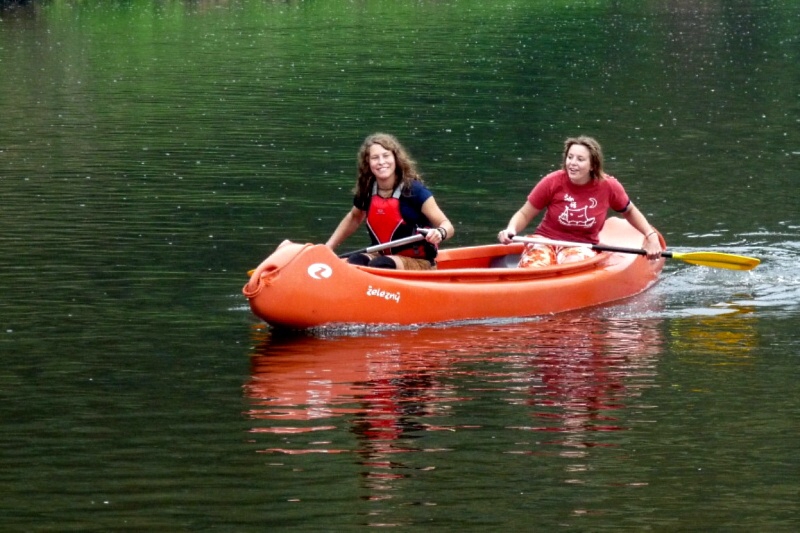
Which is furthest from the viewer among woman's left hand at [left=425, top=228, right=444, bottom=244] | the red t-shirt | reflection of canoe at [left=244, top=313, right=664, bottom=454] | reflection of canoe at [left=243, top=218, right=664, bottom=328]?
the red t-shirt

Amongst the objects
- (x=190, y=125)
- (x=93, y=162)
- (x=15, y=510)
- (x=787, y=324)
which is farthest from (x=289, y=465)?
(x=190, y=125)

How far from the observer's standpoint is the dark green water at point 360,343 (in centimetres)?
685

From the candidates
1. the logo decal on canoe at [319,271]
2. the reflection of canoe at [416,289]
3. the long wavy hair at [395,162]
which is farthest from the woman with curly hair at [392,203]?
the logo decal on canoe at [319,271]

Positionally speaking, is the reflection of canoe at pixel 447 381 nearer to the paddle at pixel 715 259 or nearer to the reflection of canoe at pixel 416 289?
the reflection of canoe at pixel 416 289

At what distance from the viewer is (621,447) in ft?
25.0

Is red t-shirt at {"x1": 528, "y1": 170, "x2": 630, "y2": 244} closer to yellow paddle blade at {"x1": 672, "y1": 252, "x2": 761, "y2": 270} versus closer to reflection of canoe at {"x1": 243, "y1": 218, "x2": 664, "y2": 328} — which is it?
reflection of canoe at {"x1": 243, "y1": 218, "x2": 664, "y2": 328}

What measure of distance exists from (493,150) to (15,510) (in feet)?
47.2

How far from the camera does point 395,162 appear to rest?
1066 centimetres

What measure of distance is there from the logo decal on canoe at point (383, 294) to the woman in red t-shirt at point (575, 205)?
1278 mm

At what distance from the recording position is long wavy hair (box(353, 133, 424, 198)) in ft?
34.7

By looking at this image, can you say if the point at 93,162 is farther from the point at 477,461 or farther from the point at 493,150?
the point at 477,461

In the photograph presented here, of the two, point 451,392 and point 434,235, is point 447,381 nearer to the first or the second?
point 451,392

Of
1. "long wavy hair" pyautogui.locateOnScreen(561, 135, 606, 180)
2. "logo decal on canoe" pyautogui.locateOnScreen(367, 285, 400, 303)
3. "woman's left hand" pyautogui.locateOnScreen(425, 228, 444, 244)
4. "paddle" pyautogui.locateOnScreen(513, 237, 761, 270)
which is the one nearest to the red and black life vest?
"woman's left hand" pyautogui.locateOnScreen(425, 228, 444, 244)

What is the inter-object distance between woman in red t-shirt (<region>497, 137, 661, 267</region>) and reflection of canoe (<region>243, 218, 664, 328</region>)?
271 mm
